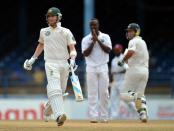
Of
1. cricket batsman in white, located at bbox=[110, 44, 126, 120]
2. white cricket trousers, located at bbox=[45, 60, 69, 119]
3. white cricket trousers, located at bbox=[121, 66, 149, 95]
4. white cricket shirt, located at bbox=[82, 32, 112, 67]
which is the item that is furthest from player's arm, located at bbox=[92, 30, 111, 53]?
cricket batsman in white, located at bbox=[110, 44, 126, 120]

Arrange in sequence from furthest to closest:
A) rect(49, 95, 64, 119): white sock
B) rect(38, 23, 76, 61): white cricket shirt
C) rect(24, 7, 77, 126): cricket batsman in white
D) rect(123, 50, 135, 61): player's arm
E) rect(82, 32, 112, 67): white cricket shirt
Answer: rect(82, 32, 112, 67): white cricket shirt
rect(123, 50, 135, 61): player's arm
rect(38, 23, 76, 61): white cricket shirt
rect(24, 7, 77, 126): cricket batsman in white
rect(49, 95, 64, 119): white sock

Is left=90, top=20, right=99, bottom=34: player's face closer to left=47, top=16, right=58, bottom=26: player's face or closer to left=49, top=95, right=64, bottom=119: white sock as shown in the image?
left=47, top=16, right=58, bottom=26: player's face

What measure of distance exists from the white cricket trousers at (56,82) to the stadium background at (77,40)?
28.5 ft

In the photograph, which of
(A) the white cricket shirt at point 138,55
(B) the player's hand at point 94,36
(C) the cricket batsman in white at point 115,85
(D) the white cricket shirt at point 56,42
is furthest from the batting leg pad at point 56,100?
(C) the cricket batsman in white at point 115,85

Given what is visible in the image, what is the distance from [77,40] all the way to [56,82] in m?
18.3

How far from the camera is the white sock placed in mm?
13516

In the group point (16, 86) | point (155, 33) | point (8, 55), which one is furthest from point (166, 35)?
point (16, 86)

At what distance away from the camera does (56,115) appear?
44.4ft

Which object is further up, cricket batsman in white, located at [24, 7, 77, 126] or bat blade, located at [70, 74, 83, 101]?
cricket batsman in white, located at [24, 7, 77, 126]

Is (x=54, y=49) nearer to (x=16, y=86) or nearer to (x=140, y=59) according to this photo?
(x=140, y=59)

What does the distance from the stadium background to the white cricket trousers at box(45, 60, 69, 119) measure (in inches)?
343

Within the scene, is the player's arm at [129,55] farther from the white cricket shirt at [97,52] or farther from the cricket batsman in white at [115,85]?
the cricket batsman in white at [115,85]

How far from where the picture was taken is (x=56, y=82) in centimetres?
1373

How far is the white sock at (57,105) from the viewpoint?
532 inches
